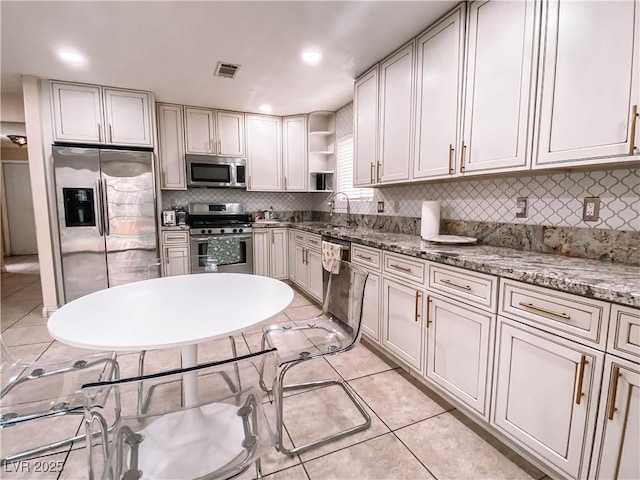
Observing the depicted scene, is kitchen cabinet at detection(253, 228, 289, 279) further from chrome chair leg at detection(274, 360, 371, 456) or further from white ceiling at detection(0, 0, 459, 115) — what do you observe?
chrome chair leg at detection(274, 360, 371, 456)

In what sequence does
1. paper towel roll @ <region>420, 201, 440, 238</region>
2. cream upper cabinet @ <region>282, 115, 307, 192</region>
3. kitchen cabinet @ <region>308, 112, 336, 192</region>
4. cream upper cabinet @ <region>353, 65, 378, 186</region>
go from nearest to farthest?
1. paper towel roll @ <region>420, 201, 440, 238</region>
2. cream upper cabinet @ <region>353, 65, 378, 186</region>
3. kitchen cabinet @ <region>308, 112, 336, 192</region>
4. cream upper cabinet @ <region>282, 115, 307, 192</region>

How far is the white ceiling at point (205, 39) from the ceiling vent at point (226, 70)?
0.18 feet

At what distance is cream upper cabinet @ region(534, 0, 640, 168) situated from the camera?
129 cm

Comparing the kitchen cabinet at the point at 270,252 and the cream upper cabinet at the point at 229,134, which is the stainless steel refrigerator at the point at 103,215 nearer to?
the cream upper cabinet at the point at 229,134

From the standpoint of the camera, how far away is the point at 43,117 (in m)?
3.23

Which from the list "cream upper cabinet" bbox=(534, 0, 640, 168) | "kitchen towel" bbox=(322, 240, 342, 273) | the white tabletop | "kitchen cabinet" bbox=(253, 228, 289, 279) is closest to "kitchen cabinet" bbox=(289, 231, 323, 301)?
"kitchen cabinet" bbox=(253, 228, 289, 279)

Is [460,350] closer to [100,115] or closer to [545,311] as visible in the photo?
[545,311]

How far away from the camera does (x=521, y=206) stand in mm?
1992

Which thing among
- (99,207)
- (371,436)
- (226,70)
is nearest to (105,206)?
(99,207)

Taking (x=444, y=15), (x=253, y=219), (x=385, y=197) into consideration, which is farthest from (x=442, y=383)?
(x=253, y=219)

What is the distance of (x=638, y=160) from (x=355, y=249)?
1781 mm

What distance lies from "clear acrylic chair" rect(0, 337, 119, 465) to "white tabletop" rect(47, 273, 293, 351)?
32 centimetres

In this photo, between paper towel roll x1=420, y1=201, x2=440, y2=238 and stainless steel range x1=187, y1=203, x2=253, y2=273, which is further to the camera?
stainless steel range x1=187, y1=203, x2=253, y2=273

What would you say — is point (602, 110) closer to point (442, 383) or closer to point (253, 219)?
point (442, 383)
